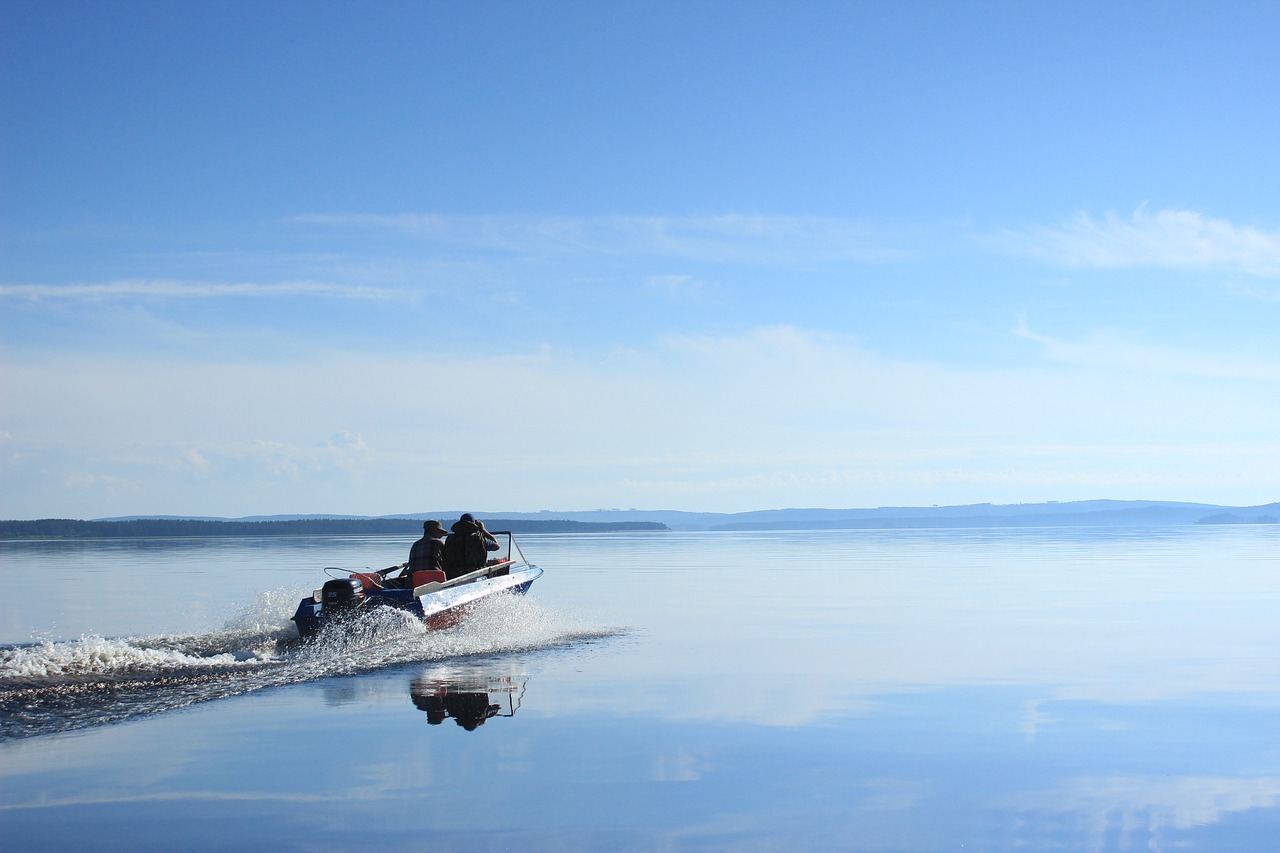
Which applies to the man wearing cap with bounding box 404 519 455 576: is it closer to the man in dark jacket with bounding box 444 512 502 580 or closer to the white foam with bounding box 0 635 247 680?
the man in dark jacket with bounding box 444 512 502 580

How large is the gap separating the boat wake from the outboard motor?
10.9 inches

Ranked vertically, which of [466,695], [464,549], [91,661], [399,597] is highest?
[464,549]

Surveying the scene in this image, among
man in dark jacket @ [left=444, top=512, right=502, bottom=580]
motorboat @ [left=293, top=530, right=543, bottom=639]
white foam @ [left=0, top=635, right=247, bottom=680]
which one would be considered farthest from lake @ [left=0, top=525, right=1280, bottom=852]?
man in dark jacket @ [left=444, top=512, right=502, bottom=580]

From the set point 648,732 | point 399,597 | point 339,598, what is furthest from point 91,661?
point 648,732

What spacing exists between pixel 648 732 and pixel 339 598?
7957 millimetres

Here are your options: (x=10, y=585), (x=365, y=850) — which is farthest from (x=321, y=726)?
(x=10, y=585)

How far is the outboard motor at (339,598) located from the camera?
16.4 m

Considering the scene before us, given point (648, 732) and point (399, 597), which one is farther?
point (399, 597)

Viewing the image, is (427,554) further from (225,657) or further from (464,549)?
(225,657)

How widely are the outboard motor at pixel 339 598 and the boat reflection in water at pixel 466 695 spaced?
3101 millimetres

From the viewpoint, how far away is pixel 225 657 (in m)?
14.4

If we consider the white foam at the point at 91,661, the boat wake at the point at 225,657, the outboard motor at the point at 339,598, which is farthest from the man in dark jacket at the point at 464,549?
the white foam at the point at 91,661

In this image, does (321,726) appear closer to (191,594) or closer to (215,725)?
(215,725)

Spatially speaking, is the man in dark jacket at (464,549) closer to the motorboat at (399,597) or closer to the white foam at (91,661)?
the motorboat at (399,597)
